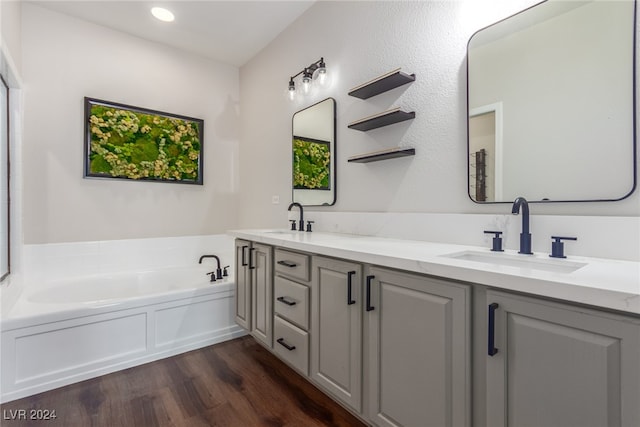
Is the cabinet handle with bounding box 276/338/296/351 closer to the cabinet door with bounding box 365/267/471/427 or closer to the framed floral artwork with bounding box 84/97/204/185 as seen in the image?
the cabinet door with bounding box 365/267/471/427

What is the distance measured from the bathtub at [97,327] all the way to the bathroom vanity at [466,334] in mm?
1084

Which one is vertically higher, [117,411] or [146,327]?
[146,327]

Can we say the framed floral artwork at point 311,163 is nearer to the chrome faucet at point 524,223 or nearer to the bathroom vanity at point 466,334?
the bathroom vanity at point 466,334

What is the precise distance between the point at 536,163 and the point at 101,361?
280 centimetres

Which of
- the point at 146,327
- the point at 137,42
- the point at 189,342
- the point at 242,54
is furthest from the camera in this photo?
the point at 242,54

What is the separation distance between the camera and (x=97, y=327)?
6.91ft

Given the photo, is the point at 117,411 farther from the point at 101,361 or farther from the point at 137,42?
the point at 137,42

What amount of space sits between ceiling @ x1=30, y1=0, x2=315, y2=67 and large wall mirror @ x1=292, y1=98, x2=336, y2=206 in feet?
2.85

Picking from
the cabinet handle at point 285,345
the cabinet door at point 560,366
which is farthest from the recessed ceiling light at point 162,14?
the cabinet door at point 560,366

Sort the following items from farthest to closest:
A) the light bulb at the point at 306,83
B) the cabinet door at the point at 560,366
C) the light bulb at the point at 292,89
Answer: the light bulb at the point at 292,89, the light bulb at the point at 306,83, the cabinet door at the point at 560,366

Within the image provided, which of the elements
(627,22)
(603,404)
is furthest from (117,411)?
(627,22)

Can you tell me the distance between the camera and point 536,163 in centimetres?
134

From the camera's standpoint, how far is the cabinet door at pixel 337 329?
1397 mm

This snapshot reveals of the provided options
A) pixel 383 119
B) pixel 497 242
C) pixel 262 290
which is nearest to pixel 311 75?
pixel 383 119
